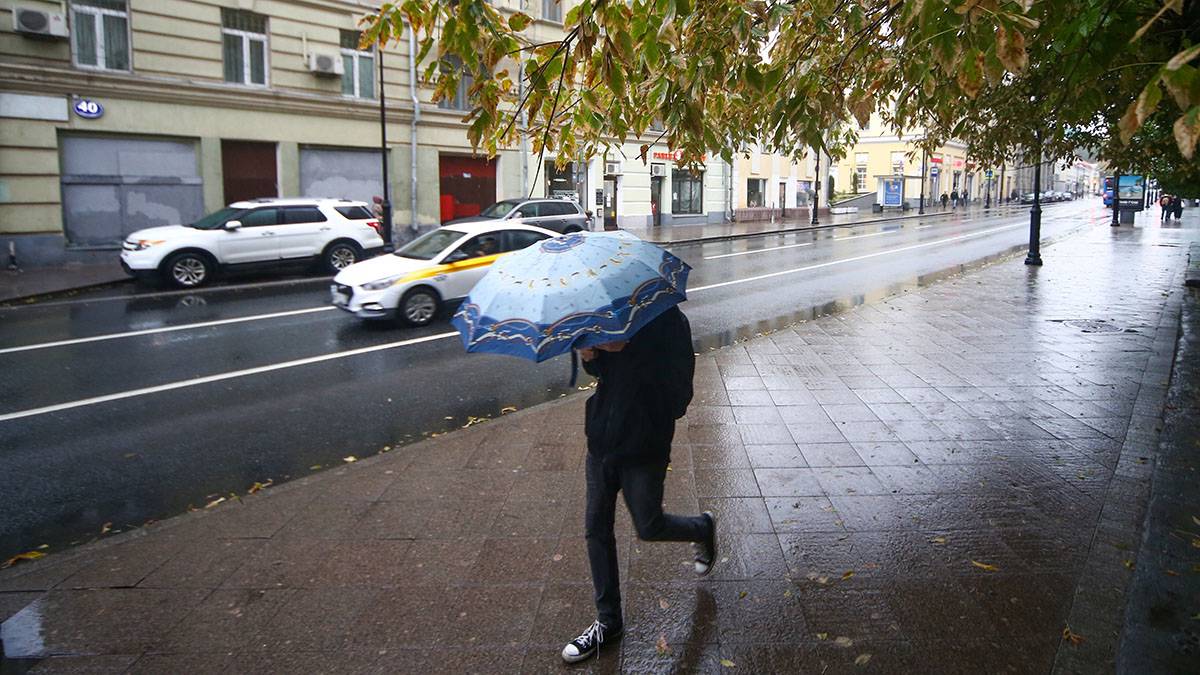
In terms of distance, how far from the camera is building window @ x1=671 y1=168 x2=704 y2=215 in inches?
1495

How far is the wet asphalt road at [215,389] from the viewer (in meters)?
5.93

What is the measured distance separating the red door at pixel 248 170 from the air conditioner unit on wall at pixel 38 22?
177 inches

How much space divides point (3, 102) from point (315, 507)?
59.8ft

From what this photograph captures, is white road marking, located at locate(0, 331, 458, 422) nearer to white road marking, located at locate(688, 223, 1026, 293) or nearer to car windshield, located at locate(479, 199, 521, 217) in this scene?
white road marking, located at locate(688, 223, 1026, 293)

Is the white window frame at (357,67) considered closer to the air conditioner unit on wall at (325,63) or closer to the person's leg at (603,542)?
the air conditioner unit on wall at (325,63)

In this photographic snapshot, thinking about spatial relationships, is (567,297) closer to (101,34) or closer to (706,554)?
(706,554)

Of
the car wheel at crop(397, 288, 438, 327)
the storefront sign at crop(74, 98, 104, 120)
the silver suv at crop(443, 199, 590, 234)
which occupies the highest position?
the storefront sign at crop(74, 98, 104, 120)

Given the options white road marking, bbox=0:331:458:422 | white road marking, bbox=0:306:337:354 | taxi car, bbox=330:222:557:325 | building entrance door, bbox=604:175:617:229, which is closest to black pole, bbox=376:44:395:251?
white road marking, bbox=0:306:337:354

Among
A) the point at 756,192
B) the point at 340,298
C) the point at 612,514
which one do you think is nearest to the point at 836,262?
the point at 340,298

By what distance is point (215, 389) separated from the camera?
854 centimetres

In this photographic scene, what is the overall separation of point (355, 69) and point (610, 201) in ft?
42.8

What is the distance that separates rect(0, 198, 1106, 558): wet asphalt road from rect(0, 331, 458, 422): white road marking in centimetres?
3

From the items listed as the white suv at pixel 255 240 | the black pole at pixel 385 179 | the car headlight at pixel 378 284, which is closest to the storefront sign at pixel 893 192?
the black pole at pixel 385 179

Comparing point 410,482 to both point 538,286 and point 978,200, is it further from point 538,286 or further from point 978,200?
point 978,200
